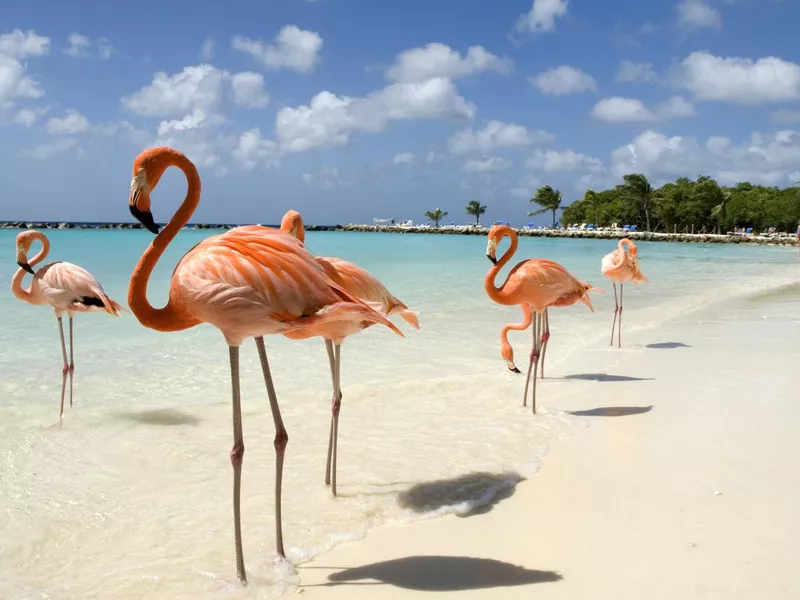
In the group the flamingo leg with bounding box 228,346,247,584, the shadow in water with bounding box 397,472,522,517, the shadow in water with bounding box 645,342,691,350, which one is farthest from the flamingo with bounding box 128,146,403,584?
the shadow in water with bounding box 645,342,691,350

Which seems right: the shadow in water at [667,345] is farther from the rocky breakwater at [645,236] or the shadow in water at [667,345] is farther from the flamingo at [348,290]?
the rocky breakwater at [645,236]

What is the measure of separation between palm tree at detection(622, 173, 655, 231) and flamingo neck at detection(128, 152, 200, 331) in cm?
7625

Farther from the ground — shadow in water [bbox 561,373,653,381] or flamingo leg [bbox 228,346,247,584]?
flamingo leg [bbox 228,346,247,584]

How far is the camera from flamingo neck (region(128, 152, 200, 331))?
116 inches

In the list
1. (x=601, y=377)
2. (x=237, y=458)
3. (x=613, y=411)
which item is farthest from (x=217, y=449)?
(x=601, y=377)

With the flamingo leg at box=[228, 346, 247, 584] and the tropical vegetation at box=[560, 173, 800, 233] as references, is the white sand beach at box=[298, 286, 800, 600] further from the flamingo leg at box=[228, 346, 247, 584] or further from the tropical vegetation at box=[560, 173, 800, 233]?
the tropical vegetation at box=[560, 173, 800, 233]

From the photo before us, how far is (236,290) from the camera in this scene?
2.87 metres

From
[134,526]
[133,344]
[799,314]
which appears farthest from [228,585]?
[799,314]

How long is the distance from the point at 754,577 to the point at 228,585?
7.52 feet

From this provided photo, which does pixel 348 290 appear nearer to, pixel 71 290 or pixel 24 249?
pixel 71 290

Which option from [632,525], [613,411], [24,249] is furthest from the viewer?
[24,249]

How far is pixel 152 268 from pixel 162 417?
136 inches

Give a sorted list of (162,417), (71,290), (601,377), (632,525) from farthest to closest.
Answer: (601,377) < (71,290) < (162,417) < (632,525)

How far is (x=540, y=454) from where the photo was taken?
15.4 feet
